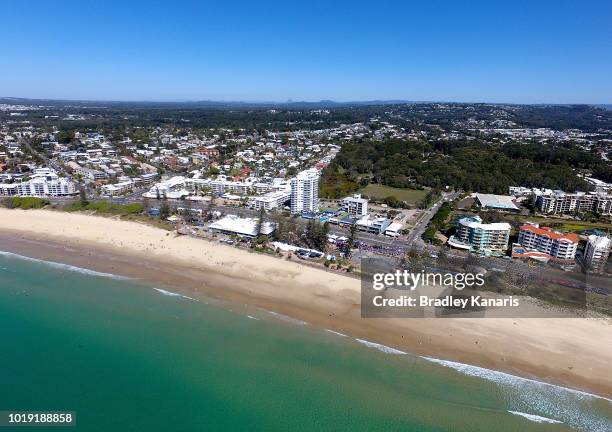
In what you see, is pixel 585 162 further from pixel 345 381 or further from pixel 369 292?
pixel 345 381

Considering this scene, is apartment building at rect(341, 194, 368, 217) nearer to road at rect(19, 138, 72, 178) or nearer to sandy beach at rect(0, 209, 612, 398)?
sandy beach at rect(0, 209, 612, 398)

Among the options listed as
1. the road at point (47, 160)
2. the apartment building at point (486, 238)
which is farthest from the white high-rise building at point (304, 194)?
the road at point (47, 160)

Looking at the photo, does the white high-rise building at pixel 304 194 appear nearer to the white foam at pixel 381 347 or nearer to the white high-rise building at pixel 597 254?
the white foam at pixel 381 347

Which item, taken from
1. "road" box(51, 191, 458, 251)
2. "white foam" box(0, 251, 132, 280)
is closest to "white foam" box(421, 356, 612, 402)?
"road" box(51, 191, 458, 251)

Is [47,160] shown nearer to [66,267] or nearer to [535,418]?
[66,267]

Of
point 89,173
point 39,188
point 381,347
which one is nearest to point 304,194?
point 381,347

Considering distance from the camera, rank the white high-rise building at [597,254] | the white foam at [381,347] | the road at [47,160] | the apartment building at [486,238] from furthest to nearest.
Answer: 1. the road at [47,160]
2. the apartment building at [486,238]
3. the white high-rise building at [597,254]
4. the white foam at [381,347]
